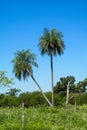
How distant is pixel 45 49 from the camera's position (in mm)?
52656

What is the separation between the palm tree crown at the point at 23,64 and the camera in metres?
53.6

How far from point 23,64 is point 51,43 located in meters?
5.23

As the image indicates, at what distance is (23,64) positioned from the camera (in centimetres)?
5381

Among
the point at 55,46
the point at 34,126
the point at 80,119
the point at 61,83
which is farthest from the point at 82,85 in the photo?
the point at 34,126

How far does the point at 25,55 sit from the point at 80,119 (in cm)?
3313

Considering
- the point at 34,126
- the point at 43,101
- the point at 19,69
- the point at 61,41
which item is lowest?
the point at 34,126

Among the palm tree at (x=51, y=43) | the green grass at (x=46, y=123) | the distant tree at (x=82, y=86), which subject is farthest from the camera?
the distant tree at (x=82, y=86)

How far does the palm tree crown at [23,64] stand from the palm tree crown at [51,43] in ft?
7.95

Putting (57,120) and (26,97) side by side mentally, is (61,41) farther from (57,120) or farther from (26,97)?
(57,120)

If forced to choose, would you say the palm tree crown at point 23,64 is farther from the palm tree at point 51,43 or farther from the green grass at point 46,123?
the green grass at point 46,123

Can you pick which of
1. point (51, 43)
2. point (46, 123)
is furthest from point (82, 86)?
point (46, 123)

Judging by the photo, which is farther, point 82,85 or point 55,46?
point 82,85

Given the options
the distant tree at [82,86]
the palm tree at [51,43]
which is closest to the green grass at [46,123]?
the palm tree at [51,43]

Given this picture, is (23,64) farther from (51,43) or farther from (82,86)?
(82,86)
